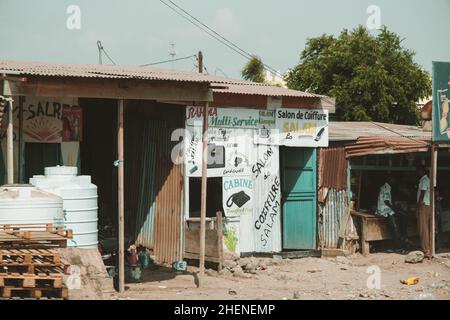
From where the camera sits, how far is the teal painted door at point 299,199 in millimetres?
14516

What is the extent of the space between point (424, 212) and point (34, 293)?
8.92m

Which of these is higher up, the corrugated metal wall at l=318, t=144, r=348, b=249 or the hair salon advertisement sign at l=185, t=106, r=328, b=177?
the hair salon advertisement sign at l=185, t=106, r=328, b=177

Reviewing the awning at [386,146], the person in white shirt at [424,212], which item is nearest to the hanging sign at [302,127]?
the awning at [386,146]

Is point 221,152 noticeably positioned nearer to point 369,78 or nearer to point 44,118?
point 44,118

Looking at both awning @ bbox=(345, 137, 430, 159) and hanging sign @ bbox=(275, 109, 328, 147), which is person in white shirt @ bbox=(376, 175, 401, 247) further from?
hanging sign @ bbox=(275, 109, 328, 147)

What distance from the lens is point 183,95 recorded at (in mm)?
10578

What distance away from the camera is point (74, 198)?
1028cm

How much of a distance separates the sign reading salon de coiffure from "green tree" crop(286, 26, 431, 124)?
1253cm

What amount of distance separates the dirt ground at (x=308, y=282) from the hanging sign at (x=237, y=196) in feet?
3.34

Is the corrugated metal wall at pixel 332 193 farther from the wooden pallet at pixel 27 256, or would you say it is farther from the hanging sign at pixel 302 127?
the wooden pallet at pixel 27 256

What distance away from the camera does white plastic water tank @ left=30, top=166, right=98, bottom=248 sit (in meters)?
10.2

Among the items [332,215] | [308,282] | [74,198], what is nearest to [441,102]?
A: [332,215]

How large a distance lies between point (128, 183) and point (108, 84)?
4361mm

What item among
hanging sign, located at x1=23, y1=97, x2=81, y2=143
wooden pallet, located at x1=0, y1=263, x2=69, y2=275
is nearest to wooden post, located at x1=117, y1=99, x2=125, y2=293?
wooden pallet, located at x1=0, y1=263, x2=69, y2=275
